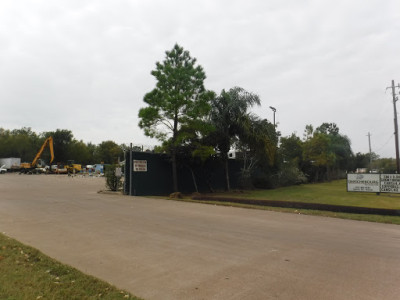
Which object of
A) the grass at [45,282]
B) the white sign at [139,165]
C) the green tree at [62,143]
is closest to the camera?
the grass at [45,282]

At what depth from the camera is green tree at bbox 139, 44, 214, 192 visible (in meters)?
17.4

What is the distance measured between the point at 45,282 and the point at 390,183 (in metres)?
20.9

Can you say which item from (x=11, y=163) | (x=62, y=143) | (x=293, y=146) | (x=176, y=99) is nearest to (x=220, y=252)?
(x=176, y=99)

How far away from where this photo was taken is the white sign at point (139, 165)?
1775 centimetres

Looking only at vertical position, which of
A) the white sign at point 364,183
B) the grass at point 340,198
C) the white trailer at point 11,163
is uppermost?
the white trailer at point 11,163

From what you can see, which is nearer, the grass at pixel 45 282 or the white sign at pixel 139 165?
the grass at pixel 45 282

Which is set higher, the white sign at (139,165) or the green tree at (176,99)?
the green tree at (176,99)

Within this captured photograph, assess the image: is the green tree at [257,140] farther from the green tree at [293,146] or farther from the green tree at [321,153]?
the green tree at [321,153]

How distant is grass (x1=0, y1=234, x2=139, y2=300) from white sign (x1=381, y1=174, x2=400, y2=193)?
20.3 meters

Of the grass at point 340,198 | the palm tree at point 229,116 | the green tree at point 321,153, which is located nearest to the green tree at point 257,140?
the palm tree at point 229,116

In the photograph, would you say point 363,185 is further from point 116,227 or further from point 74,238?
point 74,238

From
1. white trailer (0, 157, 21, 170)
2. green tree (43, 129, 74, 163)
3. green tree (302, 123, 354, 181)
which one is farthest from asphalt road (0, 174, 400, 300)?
green tree (43, 129, 74, 163)

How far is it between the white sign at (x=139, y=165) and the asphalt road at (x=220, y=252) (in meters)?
7.12

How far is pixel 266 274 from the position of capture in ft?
16.0
